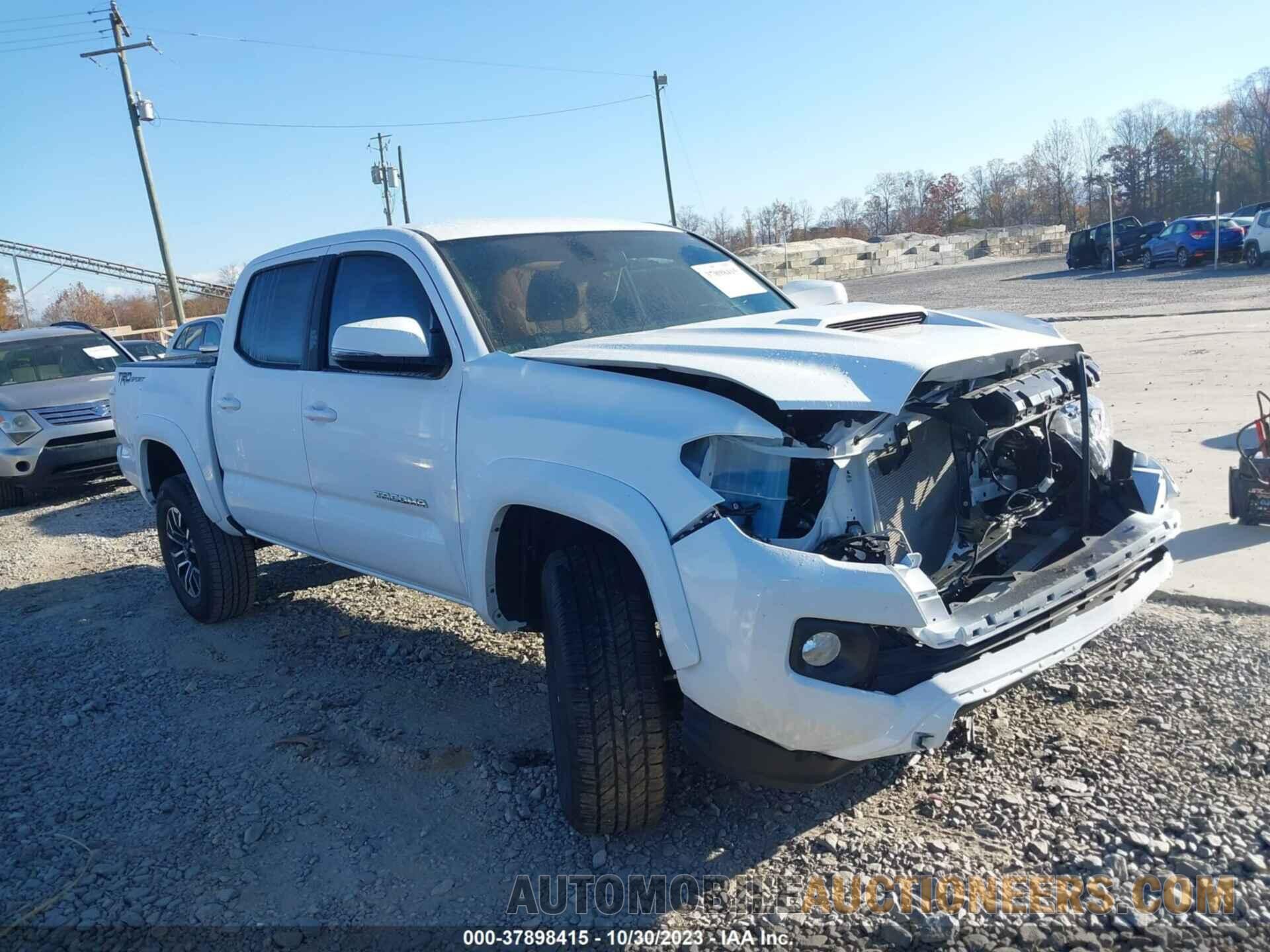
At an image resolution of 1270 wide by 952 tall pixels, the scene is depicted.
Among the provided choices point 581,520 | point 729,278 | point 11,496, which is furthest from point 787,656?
point 11,496

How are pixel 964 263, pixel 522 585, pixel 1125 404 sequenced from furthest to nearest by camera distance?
1. pixel 964 263
2. pixel 1125 404
3. pixel 522 585

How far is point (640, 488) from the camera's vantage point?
2.78m

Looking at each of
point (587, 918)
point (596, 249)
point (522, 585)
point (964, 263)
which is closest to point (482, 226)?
point (596, 249)

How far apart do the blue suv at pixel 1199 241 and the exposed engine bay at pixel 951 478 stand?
2860 centimetres

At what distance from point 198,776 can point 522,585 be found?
5.14 ft

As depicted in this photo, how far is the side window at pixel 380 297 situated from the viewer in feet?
12.4

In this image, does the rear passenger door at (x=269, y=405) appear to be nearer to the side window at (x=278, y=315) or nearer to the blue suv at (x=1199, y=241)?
the side window at (x=278, y=315)

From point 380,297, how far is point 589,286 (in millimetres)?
875

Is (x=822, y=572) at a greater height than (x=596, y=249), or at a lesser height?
lesser

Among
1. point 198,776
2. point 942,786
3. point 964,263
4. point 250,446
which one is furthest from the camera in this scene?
point 964,263

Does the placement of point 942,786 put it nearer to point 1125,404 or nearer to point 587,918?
point 587,918

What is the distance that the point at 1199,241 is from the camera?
2808 centimetres

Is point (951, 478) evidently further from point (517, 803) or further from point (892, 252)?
point (892, 252)

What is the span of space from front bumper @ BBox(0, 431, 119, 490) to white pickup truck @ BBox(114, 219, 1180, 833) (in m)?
7.22
